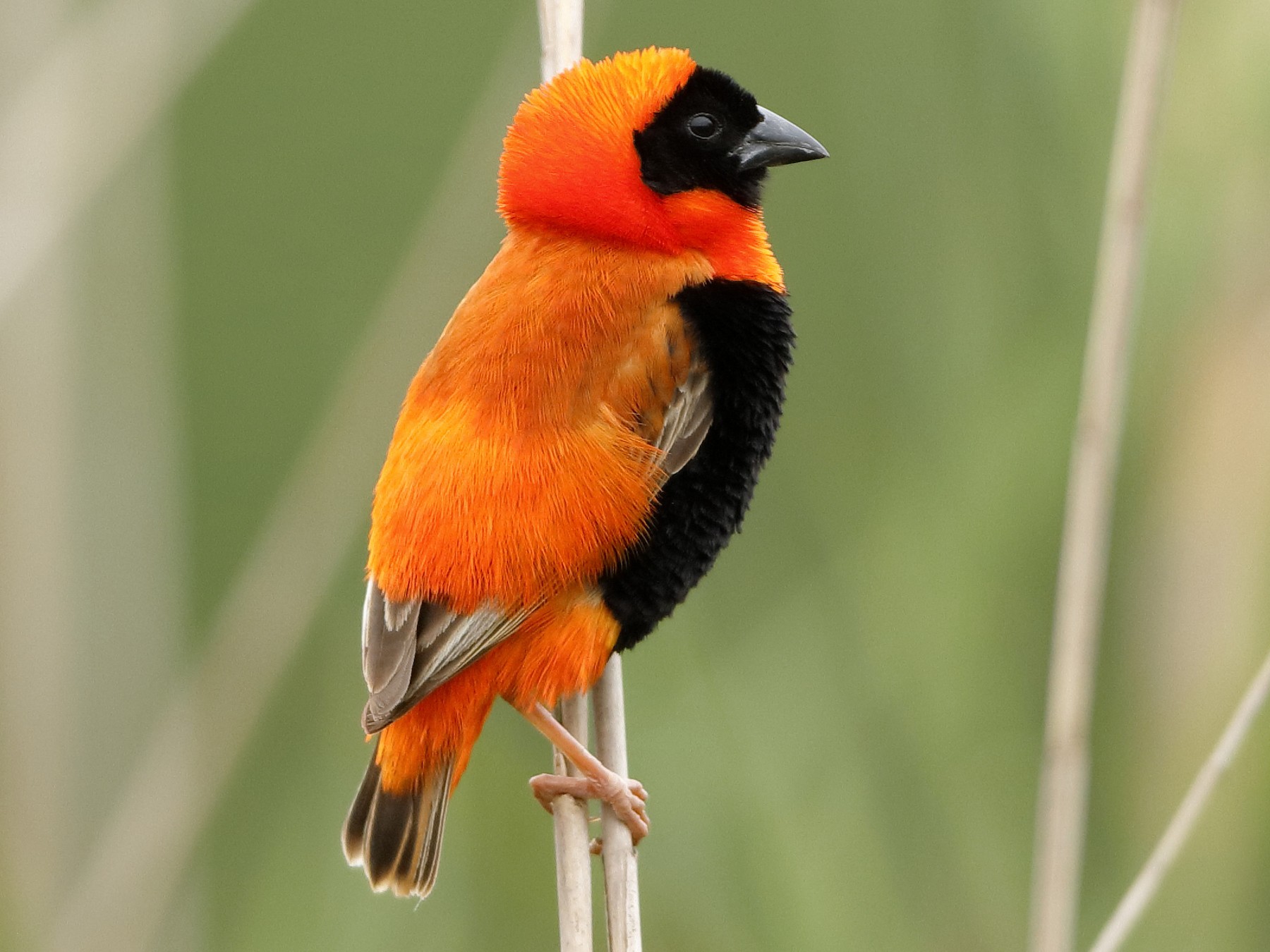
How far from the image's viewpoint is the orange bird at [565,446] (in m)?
2.23

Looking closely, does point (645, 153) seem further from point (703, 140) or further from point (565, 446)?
point (565, 446)

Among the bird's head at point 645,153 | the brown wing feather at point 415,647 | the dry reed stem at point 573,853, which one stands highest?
the bird's head at point 645,153

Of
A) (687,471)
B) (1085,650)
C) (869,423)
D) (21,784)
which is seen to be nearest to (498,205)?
(687,471)

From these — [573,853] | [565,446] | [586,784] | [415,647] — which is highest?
[565,446]

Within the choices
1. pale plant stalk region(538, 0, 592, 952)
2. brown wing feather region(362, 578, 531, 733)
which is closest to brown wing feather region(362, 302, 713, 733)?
brown wing feather region(362, 578, 531, 733)

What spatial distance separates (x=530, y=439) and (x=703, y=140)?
0.73 metres

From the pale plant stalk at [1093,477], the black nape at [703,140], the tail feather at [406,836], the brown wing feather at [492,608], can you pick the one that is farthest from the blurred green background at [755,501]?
the pale plant stalk at [1093,477]

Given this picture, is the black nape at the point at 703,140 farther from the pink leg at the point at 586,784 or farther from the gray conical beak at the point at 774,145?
the pink leg at the point at 586,784

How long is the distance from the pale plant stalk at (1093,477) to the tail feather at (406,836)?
0.96 m

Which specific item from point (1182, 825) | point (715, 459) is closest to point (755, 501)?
point (715, 459)

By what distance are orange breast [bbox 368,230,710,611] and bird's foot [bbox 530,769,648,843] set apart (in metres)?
0.32

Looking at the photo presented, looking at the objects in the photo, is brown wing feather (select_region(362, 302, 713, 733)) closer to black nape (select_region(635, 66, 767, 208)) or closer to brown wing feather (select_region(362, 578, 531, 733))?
brown wing feather (select_region(362, 578, 531, 733))

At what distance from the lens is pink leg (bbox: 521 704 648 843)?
2299mm

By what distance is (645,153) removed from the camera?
2.55m
